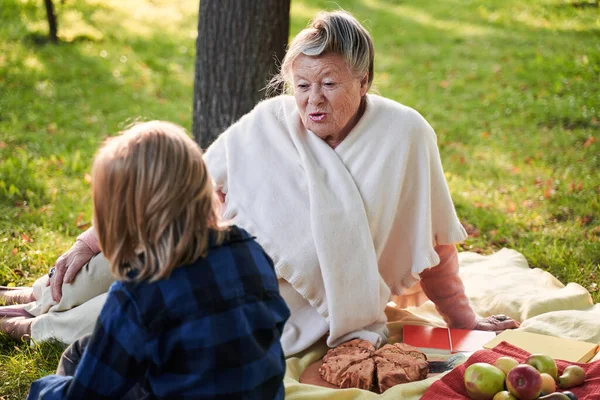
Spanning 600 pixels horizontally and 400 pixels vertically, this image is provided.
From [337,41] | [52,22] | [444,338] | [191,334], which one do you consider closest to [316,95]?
[337,41]

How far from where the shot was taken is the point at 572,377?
3.23m

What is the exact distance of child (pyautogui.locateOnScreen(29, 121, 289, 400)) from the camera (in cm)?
224

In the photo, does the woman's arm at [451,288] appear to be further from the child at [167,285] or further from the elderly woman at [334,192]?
the child at [167,285]

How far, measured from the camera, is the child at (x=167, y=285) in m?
2.24

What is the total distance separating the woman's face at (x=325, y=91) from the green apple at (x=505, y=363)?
132 centimetres

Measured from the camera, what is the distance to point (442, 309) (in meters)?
4.05

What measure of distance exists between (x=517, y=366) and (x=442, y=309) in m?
0.99

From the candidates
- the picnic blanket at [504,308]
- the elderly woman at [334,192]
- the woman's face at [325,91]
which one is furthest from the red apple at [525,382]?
the woman's face at [325,91]

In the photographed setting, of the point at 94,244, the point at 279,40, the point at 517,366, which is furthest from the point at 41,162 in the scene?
the point at 517,366

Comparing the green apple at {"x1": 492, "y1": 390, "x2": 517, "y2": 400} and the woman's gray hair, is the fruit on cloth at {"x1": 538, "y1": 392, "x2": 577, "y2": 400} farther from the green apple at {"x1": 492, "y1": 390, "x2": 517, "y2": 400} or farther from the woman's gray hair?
the woman's gray hair

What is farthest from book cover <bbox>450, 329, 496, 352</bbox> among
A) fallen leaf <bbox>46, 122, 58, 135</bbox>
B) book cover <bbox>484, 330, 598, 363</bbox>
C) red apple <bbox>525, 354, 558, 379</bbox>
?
fallen leaf <bbox>46, 122, 58, 135</bbox>

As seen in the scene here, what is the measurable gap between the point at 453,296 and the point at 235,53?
2426 millimetres

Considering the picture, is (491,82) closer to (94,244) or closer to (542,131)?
(542,131)

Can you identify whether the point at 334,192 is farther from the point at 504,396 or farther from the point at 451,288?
the point at 504,396
